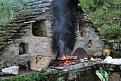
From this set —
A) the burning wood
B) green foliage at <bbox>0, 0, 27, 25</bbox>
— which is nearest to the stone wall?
the burning wood

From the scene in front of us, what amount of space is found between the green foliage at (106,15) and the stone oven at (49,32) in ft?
11.7

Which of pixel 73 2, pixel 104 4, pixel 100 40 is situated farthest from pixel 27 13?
pixel 104 4

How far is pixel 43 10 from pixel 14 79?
14.8ft

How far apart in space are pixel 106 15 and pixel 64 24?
28.8 ft

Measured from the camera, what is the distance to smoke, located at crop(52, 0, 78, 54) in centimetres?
1762

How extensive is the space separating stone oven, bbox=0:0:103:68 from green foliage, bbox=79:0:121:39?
3559mm

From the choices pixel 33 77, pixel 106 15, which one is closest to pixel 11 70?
pixel 33 77

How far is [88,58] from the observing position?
62.1ft

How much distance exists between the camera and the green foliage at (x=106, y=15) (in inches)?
921

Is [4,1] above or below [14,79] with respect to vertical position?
above

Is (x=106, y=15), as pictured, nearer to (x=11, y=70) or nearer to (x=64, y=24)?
(x=64, y=24)

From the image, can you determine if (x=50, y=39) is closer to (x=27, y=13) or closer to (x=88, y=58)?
(x=27, y=13)

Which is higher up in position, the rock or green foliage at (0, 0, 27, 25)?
green foliage at (0, 0, 27, 25)

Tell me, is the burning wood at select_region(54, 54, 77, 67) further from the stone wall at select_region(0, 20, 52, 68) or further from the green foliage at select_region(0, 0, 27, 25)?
the green foliage at select_region(0, 0, 27, 25)
